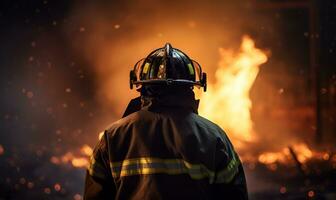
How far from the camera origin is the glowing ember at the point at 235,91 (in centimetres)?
1202

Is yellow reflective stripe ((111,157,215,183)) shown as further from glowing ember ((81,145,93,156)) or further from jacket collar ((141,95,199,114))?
glowing ember ((81,145,93,156))

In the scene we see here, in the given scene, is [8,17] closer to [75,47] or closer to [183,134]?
[75,47]

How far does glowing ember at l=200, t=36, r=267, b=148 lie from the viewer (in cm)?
1202

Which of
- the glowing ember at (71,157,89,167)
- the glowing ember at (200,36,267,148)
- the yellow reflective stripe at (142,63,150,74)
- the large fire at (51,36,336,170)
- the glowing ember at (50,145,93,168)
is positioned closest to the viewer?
the yellow reflective stripe at (142,63,150,74)

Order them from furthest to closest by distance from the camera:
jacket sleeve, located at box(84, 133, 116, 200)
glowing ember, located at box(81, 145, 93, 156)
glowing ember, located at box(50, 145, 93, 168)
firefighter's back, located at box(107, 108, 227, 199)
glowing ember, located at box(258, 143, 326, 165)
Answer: glowing ember, located at box(81, 145, 93, 156), glowing ember, located at box(258, 143, 326, 165), glowing ember, located at box(50, 145, 93, 168), jacket sleeve, located at box(84, 133, 116, 200), firefighter's back, located at box(107, 108, 227, 199)

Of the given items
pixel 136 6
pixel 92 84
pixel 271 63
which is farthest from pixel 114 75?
pixel 271 63

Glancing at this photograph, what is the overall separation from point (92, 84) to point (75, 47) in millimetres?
1110

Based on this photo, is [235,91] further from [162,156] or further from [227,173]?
[162,156]

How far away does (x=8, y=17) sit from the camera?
1302cm

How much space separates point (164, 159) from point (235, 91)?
33.4 ft

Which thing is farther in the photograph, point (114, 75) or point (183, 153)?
point (114, 75)

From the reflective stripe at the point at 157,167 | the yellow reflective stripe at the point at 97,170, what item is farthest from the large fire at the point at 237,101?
the reflective stripe at the point at 157,167

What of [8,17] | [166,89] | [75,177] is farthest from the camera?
[8,17]

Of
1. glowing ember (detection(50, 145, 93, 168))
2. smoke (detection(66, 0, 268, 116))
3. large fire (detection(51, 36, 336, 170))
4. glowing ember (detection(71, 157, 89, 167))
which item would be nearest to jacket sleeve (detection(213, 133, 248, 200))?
glowing ember (detection(50, 145, 93, 168))
